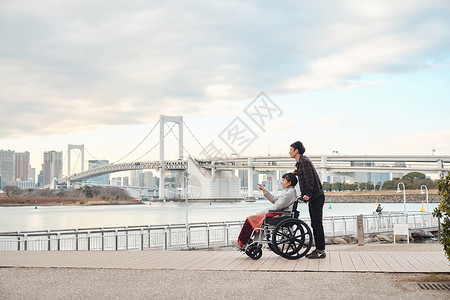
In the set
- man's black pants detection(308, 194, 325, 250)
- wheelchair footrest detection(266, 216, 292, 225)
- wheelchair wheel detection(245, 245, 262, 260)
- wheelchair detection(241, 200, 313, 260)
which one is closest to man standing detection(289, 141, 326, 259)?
man's black pants detection(308, 194, 325, 250)

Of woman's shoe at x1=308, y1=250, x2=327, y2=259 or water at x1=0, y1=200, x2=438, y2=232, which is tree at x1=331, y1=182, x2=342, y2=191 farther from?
woman's shoe at x1=308, y1=250, x2=327, y2=259

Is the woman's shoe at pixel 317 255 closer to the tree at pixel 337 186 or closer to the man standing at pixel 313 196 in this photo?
the man standing at pixel 313 196

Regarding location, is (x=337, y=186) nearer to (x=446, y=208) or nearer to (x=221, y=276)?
(x=221, y=276)

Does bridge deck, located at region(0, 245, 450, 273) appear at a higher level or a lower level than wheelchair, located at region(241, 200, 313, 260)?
lower

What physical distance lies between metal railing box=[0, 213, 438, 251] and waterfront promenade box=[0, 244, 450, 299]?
688 cm

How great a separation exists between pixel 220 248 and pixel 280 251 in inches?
390

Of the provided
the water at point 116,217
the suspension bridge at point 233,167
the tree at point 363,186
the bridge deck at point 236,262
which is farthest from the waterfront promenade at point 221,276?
the tree at point 363,186

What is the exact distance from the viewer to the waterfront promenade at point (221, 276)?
14.0 ft

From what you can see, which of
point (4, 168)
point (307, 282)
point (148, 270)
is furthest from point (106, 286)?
point (4, 168)

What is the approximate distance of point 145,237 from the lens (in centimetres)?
1528

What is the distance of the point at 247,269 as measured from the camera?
5398 mm

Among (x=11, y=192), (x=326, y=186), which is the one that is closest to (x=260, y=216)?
(x=326, y=186)

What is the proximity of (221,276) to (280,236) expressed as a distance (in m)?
1.50

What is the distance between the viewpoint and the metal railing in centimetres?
1352
